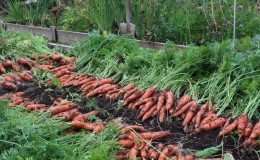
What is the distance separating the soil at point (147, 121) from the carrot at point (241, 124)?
7 centimetres

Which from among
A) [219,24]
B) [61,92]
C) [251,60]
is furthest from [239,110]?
[219,24]

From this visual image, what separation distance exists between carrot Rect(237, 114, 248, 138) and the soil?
0.22 ft

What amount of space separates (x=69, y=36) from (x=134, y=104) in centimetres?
315

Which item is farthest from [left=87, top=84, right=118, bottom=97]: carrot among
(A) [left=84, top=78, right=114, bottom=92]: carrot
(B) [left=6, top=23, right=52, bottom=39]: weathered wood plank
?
(B) [left=6, top=23, right=52, bottom=39]: weathered wood plank

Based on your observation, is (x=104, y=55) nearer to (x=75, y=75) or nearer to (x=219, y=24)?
(x=75, y=75)

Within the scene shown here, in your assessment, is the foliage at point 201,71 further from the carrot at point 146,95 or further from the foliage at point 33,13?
the foliage at point 33,13

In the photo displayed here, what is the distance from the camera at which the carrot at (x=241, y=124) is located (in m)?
3.10

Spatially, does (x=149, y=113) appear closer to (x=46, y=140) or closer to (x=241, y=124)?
(x=241, y=124)

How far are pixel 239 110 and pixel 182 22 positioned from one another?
249cm

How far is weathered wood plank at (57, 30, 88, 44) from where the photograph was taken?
6443 millimetres

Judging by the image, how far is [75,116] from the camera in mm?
3551

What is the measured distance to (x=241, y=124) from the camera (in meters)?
3.15

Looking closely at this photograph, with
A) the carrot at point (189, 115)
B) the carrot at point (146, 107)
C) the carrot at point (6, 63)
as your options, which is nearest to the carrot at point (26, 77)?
the carrot at point (6, 63)

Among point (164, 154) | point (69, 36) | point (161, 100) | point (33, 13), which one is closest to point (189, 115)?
point (161, 100)
